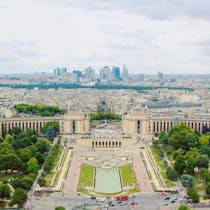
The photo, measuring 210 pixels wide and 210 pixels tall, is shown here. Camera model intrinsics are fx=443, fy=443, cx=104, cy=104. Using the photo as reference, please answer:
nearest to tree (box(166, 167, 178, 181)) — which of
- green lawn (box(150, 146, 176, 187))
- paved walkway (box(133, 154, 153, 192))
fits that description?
green lawn (box(150, 146, 176, 187))

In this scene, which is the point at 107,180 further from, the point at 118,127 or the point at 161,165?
the point at 118,127

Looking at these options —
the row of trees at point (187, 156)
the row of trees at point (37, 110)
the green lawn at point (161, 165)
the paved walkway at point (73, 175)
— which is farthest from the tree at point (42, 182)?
the row of trees at point (37, 110)

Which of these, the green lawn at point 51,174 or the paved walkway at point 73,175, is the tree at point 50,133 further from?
the green lawn at point 51,174

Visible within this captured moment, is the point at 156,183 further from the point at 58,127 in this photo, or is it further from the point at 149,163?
the point at 58,127

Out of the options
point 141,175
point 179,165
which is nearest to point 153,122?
point 141,175

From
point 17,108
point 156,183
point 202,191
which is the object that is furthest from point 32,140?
point 17,108

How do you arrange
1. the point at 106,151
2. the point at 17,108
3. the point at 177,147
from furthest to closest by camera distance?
the point at 17,108, the point at 106,151, the point at 177,147
